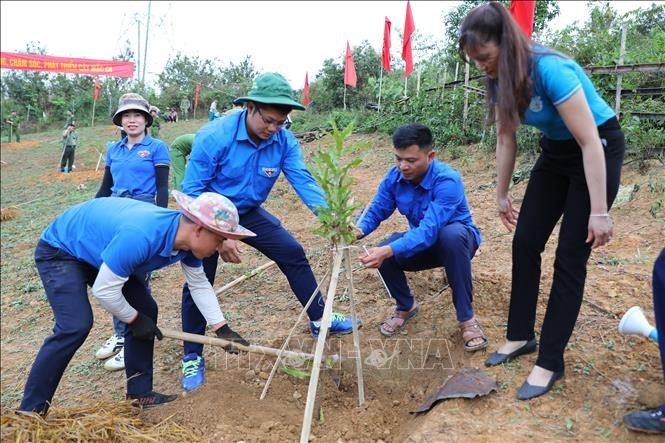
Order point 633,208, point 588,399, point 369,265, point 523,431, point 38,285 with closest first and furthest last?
point 523,431 → point 588,399 → point 369,265 → point 633,208 → point 38,285

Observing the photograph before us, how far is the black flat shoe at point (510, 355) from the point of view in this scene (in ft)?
8.14

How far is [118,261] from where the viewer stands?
2104mm

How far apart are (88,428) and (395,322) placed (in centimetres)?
178

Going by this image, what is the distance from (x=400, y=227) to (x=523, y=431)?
3.54 m

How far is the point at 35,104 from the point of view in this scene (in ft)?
83.0

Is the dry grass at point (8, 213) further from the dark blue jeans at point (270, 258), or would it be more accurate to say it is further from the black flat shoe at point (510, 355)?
the black flat shoe at point (510, 355)

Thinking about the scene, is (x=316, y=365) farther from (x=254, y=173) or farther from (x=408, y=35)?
(x=408, y=35)

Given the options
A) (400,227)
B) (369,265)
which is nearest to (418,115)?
(400,227)

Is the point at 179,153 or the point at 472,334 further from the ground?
the point at 179,153

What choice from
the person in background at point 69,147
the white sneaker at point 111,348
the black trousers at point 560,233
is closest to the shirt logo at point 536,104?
the black trousers at point 560,233

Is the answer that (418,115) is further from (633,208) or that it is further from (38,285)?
(38,285)

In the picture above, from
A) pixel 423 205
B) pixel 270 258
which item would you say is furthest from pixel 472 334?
pixel 270 258

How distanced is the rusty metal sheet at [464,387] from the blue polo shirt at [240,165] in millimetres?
1110

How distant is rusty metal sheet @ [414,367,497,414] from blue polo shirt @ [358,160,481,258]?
0.69 m
